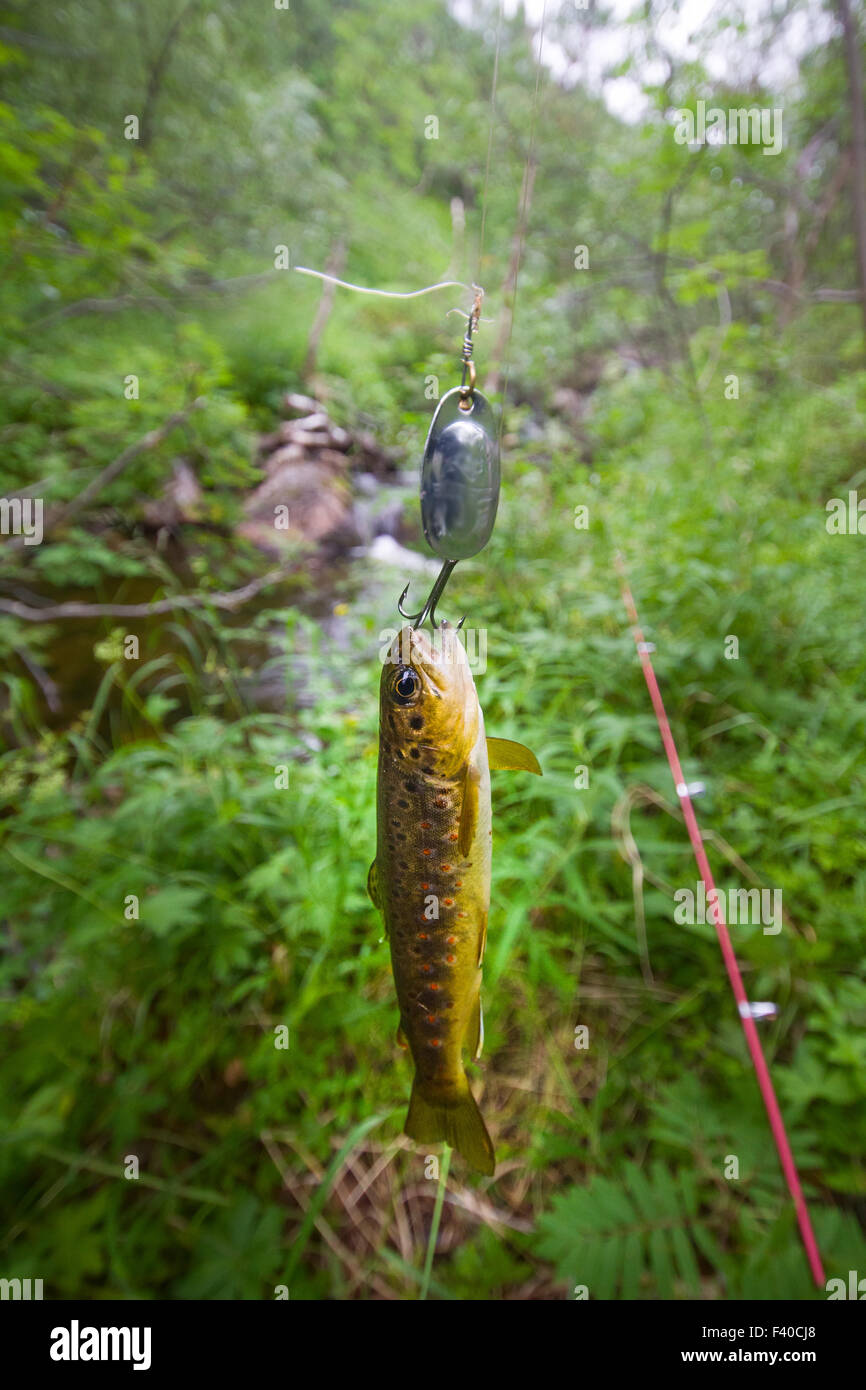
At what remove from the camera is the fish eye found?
64 centimetres

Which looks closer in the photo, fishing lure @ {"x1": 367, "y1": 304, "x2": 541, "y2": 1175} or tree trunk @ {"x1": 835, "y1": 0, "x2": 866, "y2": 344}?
fishing lure @ {"x1": 367, "y1": 304, "x2": 541, "y2": 1175}

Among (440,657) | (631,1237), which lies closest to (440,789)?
(440,657)

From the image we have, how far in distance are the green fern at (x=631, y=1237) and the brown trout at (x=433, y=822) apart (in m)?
1.24

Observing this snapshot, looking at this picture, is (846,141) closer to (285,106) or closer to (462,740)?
(285,106)

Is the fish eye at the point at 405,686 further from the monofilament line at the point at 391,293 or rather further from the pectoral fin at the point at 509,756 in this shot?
the monofilament line at the point at 391,293

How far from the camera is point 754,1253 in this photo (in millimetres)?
1462

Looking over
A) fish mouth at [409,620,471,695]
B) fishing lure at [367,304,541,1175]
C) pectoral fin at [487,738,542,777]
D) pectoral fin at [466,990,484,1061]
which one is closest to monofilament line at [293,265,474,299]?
fishing lure at [367,304,541,1175]

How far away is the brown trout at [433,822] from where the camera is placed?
2.06 feet

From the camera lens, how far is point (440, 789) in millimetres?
642

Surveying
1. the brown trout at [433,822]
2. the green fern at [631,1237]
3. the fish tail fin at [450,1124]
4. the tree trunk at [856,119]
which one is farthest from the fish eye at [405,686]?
the tree trunk at [856,119]

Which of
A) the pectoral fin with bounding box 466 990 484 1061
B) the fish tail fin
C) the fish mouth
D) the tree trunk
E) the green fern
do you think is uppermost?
the tree trunk

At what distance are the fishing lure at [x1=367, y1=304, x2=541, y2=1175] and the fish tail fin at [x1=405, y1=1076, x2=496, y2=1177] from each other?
0.04m

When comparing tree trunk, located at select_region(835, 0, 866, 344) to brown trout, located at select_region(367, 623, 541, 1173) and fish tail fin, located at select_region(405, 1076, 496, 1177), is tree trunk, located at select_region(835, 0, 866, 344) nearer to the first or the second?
brown trout, located at select_region(367, 623, 541, 1173)

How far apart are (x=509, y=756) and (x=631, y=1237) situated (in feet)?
5.44
